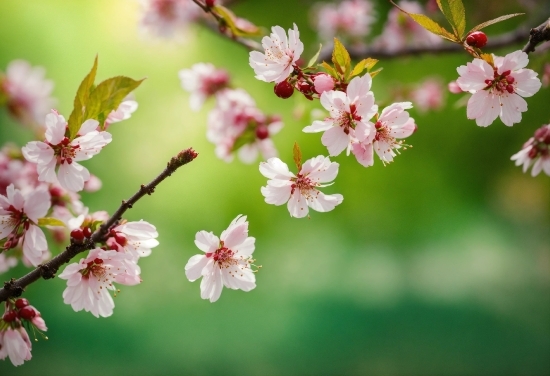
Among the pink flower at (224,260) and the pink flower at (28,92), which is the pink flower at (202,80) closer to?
the pink flower at (28,92)

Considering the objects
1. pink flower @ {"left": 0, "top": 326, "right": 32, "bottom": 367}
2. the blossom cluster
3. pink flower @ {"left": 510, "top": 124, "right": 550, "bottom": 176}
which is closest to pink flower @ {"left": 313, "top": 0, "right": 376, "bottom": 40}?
the blossom cluster

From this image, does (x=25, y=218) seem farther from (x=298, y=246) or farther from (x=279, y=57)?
(x=298, y=246)

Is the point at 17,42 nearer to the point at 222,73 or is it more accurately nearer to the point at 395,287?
the point at 222,73

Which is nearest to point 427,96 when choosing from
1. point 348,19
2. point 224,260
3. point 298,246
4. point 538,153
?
point 348,19

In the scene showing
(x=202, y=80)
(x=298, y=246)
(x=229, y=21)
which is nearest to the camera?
(x=229, y=21)

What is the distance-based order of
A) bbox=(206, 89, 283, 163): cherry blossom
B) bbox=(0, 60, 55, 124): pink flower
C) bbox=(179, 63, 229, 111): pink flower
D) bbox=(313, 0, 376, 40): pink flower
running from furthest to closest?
bbox=(313, 0, 376, 40): pink flower, bbox=(0, 60, 55, 124): pink flower, bbox=(179, 63, 229, 111): pink flower, bbox=(206, 89, 283, 163): cherry blossom

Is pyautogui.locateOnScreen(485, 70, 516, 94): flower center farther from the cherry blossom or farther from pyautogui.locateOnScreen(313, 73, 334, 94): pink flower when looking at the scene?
the cherry blossom

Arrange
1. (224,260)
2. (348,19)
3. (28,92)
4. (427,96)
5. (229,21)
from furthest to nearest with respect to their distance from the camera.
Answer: (427,96) → (348,19) → (28,92) → (229,21) → (224,260)
